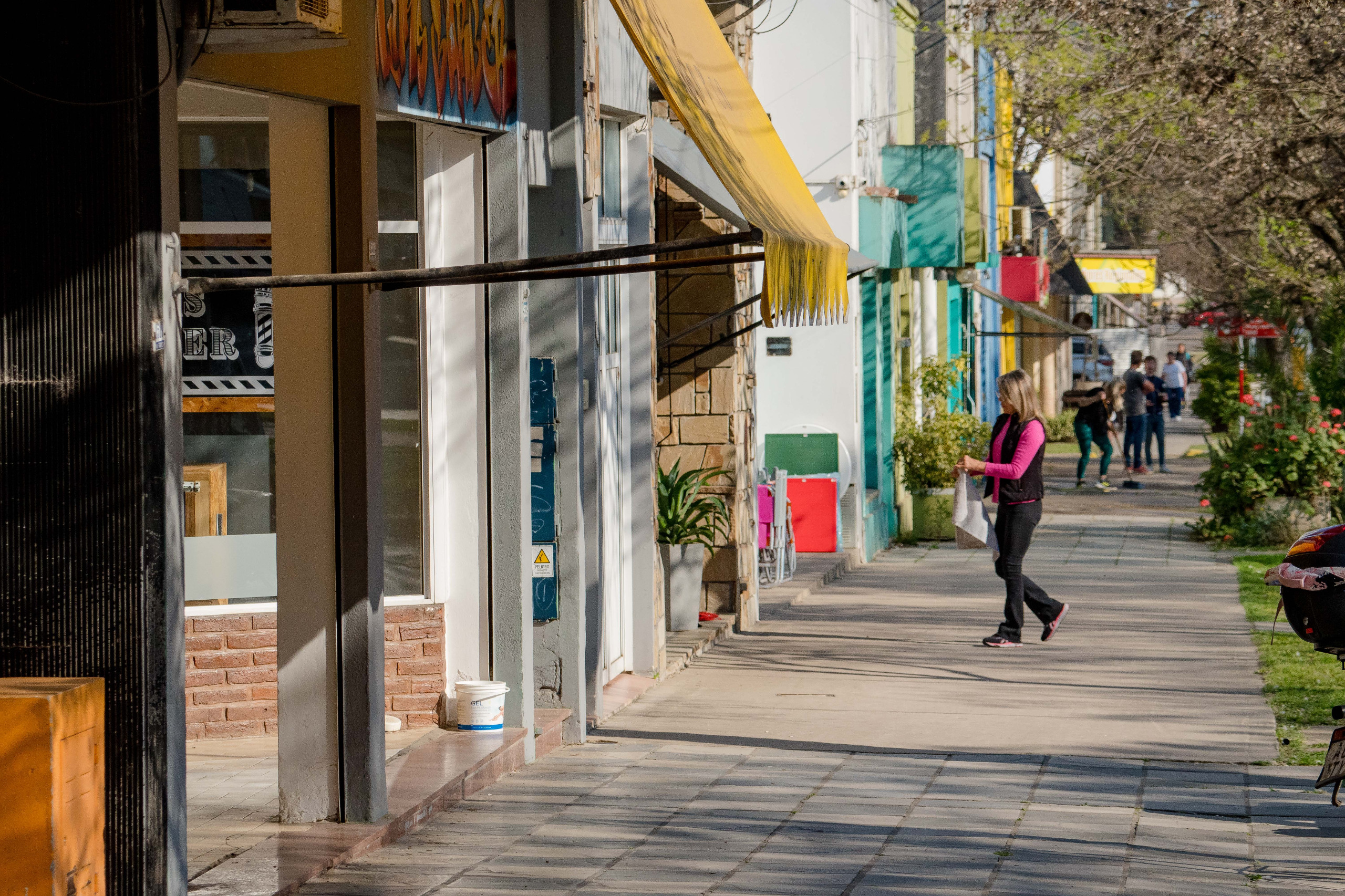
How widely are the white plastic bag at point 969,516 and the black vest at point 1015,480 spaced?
109mm

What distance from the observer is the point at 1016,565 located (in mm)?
10750

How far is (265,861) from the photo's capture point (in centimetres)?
558

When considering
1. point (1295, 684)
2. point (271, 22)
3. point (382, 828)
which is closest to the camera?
point (271, 22)

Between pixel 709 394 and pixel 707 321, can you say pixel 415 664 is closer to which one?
pixel 707 321

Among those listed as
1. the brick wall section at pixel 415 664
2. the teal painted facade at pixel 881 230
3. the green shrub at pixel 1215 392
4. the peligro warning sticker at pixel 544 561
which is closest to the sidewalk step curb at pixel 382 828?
the brick wall section at pixel 415 664

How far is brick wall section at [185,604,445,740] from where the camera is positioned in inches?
299

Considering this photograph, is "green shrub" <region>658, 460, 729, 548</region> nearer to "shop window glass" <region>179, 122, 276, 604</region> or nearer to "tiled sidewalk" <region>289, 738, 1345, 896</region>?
"tiled sidewalk" <region>289, 738, 1345, 896</region>

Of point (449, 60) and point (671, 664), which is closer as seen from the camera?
point (449, 60)

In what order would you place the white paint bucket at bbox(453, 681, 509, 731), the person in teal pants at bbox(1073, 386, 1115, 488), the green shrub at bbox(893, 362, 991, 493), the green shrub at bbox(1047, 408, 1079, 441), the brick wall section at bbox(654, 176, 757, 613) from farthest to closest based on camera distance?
the green shrub at bbox(1047, 408, 1079, 441)
the person in teal pants at bbox(1073, 386, 1115, 488)
the green shrub at bbox(893, 362, 991, 493)
the brick wall section at bbox(654, 176, 757, 613)
the white paint bucket at bbox(453, 681, 509, 731)

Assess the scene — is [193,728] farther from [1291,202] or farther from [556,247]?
[1291,202]

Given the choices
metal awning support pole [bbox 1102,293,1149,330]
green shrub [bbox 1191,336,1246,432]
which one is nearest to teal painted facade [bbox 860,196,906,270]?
green shrub [bbox 1191,336,1246,432]

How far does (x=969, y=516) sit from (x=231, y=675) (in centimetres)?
502

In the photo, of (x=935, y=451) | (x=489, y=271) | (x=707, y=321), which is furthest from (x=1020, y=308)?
(x=489, y=271)

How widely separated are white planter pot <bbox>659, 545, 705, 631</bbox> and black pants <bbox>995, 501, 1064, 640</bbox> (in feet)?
6.69
